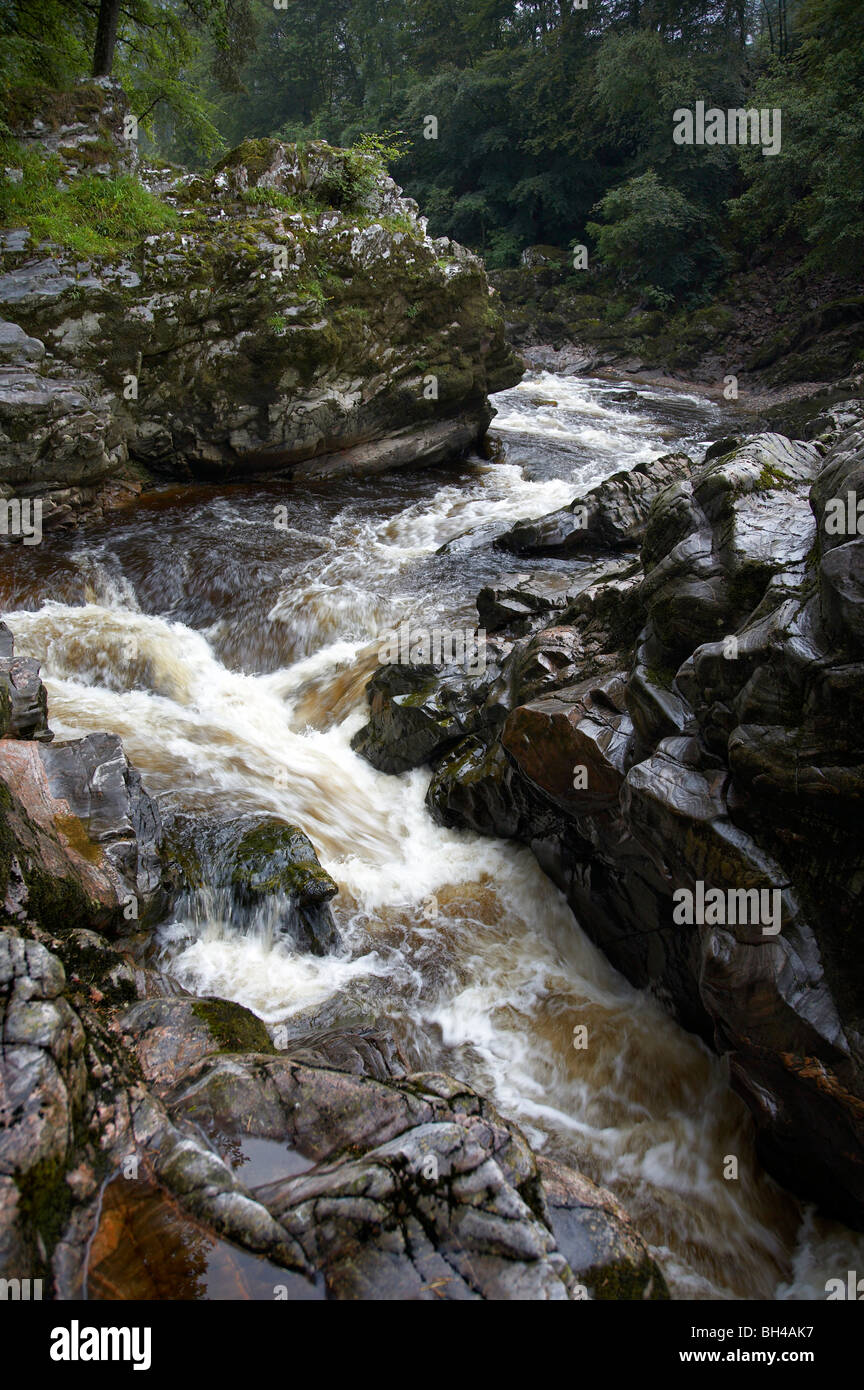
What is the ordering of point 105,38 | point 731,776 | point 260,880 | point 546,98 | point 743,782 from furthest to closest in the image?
point 546,98 < point 105,38 < point 260,880 < point 731,776 < point 743,782

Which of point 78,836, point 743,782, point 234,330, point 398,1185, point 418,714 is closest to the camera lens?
point 398,1185

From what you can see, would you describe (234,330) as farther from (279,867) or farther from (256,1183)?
(256,1183)

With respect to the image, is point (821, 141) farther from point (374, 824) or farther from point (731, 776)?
point (731, 776)

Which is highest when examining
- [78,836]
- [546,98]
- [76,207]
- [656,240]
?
[546,98]

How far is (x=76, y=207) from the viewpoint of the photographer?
12516 mm

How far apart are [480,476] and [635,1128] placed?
41.3 ft

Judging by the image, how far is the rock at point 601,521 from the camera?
10523mm

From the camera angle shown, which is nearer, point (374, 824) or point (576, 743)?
point (576, 743)

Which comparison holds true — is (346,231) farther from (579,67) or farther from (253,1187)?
(579,67)

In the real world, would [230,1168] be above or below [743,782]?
below

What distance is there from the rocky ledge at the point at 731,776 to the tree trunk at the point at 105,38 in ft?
50.3

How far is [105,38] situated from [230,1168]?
753 inches

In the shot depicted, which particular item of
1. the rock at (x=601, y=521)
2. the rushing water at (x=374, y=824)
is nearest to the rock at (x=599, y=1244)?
the rushing water at (x=374, y=824)

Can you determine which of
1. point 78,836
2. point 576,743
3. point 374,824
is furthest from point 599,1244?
point 374,824
